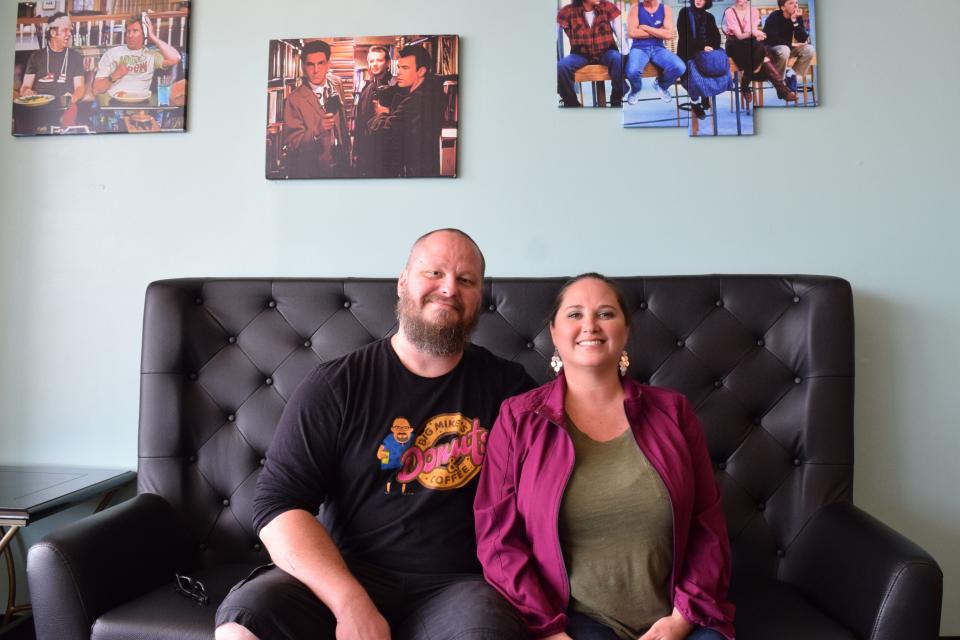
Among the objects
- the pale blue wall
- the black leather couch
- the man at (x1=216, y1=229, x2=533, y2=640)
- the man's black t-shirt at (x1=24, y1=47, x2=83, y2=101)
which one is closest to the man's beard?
the man at (x1=216, y1=229, x2=533, y2=640)

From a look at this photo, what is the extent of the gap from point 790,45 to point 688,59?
1.11ft

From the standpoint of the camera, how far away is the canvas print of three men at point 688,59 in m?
2.13

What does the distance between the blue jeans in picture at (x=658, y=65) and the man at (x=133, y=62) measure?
1.59m

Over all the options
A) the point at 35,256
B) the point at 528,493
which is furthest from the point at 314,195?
the point at 528,493

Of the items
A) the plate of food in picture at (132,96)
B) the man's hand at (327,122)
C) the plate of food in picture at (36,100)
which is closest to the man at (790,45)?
the man's hand at (327,122)

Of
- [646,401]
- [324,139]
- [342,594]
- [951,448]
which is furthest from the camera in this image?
[324,139]

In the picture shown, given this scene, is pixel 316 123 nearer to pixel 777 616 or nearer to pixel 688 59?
pixel 688 59

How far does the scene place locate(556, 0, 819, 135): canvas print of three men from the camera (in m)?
2.13

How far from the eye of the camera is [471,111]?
220 centimetres

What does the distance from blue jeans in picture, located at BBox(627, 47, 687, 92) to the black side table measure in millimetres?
2157

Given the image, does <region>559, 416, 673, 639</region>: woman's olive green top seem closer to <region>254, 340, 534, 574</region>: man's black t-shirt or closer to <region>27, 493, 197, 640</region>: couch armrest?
<region>254, 340, 534, 574</region>: man's black t-shirt

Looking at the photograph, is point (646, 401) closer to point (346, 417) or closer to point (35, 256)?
point (346, 417)

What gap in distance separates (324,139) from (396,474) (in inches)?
49.5

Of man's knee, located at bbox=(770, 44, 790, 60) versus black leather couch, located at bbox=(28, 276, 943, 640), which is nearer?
black leather couch, located at bbox=(28, 276, 943, 640)
